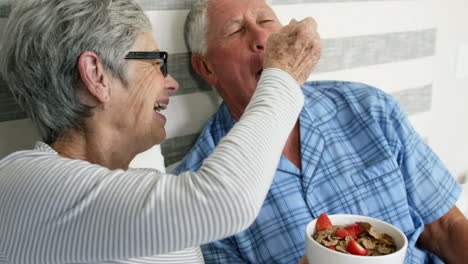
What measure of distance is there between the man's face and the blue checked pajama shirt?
0.14 meters

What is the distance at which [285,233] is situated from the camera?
4.47 ft

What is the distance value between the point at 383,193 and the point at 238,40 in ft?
2.15

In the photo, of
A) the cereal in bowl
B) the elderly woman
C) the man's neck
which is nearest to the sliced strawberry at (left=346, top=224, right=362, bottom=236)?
the cereal in bowl

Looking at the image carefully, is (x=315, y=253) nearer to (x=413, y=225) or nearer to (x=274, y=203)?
(x=274, y=203)

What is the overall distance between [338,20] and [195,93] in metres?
0.78

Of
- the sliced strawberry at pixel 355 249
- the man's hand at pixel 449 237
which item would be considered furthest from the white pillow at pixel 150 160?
the man's hand at pixel 449 237

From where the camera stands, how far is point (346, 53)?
6.70 ft

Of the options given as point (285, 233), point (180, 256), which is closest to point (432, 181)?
point (285, 233)

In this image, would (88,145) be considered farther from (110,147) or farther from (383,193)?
(383,193)

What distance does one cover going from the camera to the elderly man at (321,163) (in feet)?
4.54

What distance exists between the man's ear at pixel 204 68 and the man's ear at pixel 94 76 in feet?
1.87

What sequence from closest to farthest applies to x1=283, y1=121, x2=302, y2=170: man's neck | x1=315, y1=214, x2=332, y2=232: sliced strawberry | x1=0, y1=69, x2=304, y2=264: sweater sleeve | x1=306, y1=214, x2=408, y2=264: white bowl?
x1=0, y1=69, x2=304, y2=264: sweater sleeve → x1=306, y1=214, x2=408, y2=264: white bowl → x1=315, y1=214, x2=332, y2=232: sliced strawberry → x1=283, y1=121, x2=302, y2=170: man's neck

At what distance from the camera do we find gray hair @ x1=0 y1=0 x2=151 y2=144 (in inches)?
37.2

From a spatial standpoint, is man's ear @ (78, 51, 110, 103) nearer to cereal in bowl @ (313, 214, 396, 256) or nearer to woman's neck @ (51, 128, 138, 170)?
woman's neck @ (51, 128, 138, 170)
